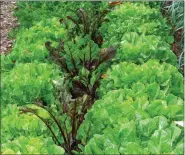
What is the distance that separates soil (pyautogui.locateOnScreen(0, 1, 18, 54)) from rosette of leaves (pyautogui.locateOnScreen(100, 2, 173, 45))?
2.43 meters

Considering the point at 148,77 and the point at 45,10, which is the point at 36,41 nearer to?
the point at 148,77

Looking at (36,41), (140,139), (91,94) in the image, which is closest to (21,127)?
(140,139)

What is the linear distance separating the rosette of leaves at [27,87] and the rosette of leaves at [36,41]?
0.42m

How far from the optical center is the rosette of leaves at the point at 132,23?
418cm

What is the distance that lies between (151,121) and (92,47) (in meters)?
1.36

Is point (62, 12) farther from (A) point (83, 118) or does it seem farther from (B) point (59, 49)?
(A) point (83, 118)

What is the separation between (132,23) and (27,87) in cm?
165

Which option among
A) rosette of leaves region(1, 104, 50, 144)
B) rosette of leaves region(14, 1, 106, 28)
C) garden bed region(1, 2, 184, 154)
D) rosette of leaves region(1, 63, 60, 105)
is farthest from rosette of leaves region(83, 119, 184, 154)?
rosette of leaves region(14, 1, 106, 28)

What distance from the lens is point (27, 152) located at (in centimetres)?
221

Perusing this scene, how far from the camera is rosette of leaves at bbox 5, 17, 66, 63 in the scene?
3.60 meters

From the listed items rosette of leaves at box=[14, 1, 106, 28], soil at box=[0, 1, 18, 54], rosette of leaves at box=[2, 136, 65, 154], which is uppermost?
rosette of leaves at box=[2, 136, 65, 154]

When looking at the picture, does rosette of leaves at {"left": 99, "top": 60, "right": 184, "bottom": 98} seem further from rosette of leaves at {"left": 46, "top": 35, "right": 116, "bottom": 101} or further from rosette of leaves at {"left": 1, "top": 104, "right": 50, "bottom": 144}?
rosette of leaves at {"left": 1, "top": 104, "right": 50, "bottom": 144}

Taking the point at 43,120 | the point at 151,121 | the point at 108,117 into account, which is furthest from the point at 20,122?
the point at 151,121

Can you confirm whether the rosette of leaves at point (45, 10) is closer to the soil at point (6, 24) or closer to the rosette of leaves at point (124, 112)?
the soil at point (6, 24)
